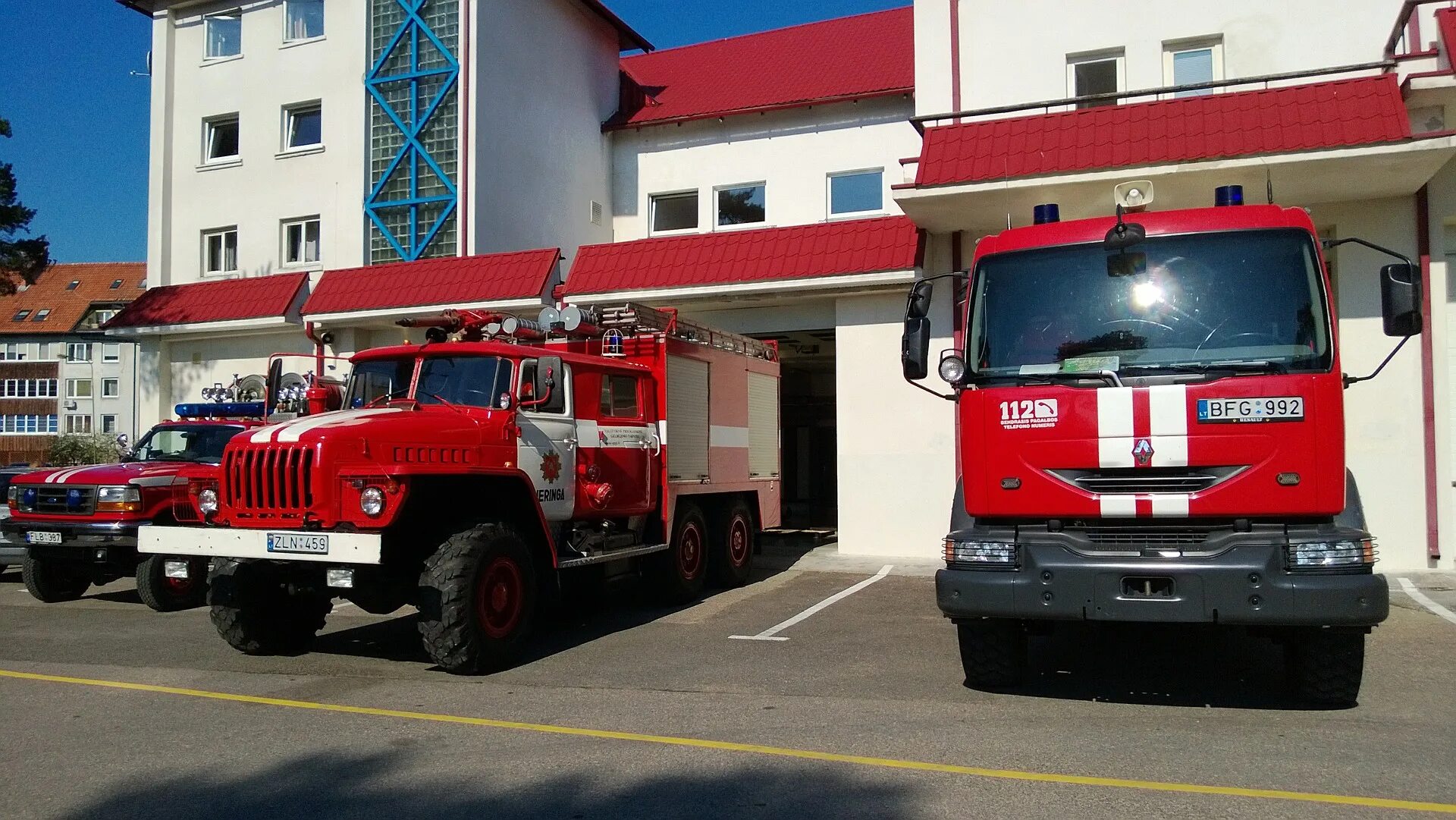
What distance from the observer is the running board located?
856 centimetres

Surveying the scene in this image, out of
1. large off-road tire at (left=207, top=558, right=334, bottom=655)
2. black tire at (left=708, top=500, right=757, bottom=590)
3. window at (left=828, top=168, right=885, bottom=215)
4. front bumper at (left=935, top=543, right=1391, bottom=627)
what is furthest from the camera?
window at (left=828, top=168, right=885, bottom=215)

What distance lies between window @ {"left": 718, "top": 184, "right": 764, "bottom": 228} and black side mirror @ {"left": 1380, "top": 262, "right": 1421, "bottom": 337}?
14.2 metres

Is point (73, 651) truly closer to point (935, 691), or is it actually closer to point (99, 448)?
point (935, 691)

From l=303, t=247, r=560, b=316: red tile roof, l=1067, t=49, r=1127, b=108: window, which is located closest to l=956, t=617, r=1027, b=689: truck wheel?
l=1067, t=49, r=1127, b=108: window

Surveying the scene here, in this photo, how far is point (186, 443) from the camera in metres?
11.7

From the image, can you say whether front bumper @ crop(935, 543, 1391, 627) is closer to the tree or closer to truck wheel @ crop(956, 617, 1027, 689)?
truck wheel @ crop(956, 617, 1027, 689)

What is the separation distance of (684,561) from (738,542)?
134cm

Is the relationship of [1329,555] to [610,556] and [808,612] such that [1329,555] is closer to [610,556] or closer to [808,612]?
[808,612]

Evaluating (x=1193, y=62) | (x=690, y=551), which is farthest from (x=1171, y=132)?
(x=690, y=551)

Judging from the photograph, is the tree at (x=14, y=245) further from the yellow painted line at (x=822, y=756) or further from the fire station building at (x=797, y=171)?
the yellow painted line at (x=822, y=756)

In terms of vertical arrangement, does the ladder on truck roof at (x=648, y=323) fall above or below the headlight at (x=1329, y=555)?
above

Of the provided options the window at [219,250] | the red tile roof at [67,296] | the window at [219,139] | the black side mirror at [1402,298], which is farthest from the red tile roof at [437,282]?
the red tile roof at [67,296]

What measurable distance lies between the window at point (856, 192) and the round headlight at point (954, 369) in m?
12.7

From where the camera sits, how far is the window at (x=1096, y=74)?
1348cm
